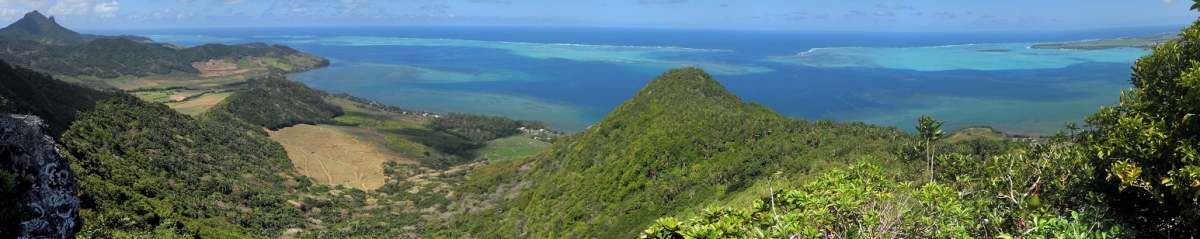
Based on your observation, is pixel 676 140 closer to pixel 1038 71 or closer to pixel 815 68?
pixel 815 68

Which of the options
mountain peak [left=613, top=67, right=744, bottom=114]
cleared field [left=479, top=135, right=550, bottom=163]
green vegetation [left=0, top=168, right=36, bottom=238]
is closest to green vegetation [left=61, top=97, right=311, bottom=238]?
green vegetation [left=0, top=168, right=36, bottom=238]

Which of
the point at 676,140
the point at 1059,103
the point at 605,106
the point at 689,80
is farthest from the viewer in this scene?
the point at 605,106

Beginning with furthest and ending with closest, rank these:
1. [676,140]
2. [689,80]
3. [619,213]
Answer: [689,80] < [676,140] < [619,213]

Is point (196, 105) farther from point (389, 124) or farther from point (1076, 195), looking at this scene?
point (1076, 195)

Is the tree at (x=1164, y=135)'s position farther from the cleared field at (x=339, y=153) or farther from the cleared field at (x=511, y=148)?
the cleared field at (x=511, y=148)

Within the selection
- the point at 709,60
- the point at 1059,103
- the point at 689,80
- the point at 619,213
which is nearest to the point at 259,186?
the point at 619,213

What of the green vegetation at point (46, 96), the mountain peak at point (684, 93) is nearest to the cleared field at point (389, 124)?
the green vegetation at point (46, 96)

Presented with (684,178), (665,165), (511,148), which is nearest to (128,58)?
(511,148)
